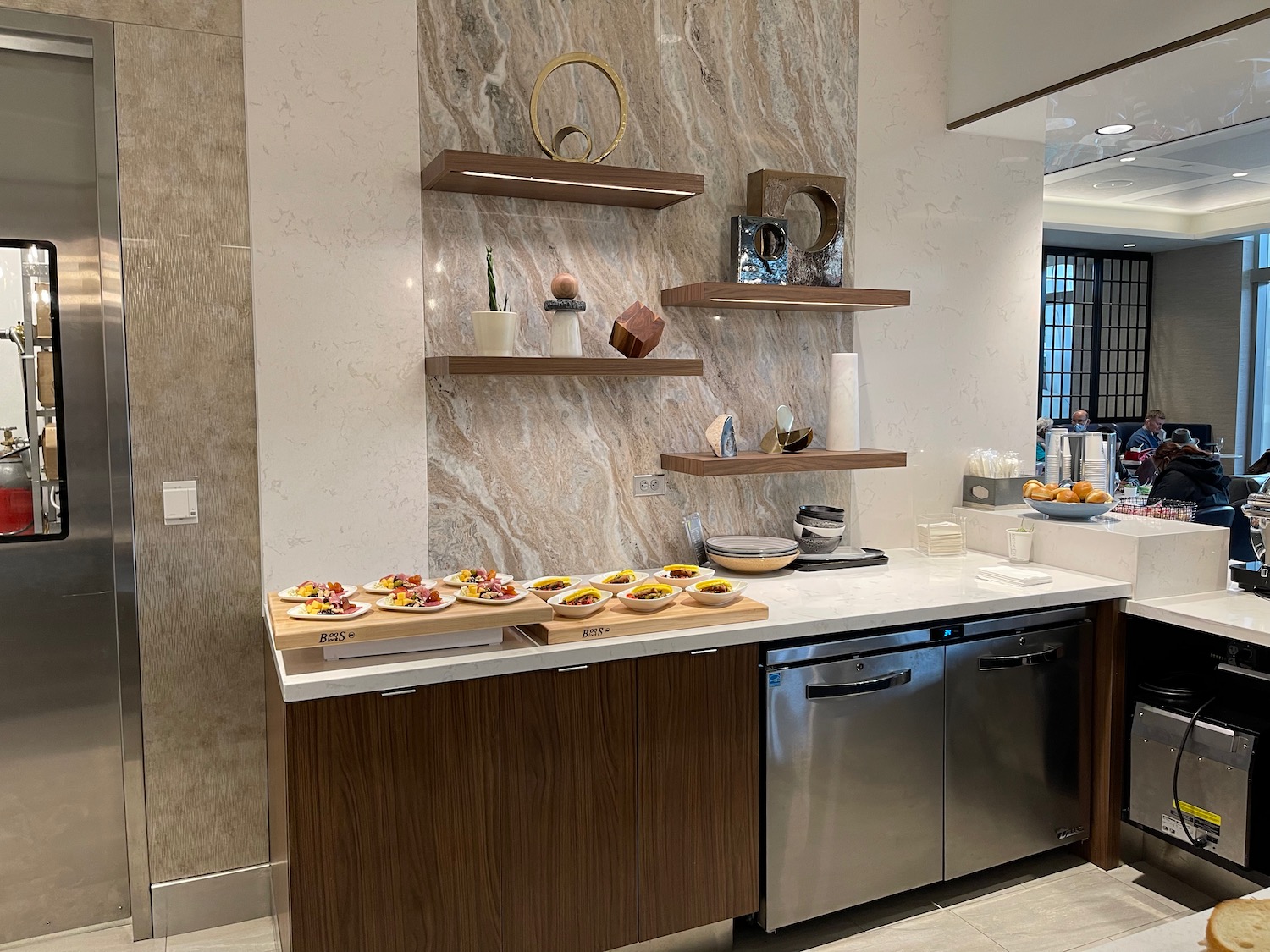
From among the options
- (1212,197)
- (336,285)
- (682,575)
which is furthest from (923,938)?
(1212,197)

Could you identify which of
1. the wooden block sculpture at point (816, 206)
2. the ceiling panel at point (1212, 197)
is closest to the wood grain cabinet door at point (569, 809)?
the wooden block sculpture at point (816, 206)

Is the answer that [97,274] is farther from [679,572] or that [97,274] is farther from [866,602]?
[866,602]

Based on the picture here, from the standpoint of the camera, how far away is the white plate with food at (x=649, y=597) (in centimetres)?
234

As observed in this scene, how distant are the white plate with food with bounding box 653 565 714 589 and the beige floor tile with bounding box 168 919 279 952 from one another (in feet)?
4.59

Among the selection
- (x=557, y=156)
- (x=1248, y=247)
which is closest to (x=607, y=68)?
(x=557, y=156)

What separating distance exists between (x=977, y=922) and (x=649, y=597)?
51.8 inches

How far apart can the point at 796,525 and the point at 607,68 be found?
152 cm

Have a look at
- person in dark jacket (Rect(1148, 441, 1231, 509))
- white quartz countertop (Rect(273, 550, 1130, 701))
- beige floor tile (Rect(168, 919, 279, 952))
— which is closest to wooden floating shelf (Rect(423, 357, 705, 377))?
white quartz countertop (Rect(273, 550, 1130, 701))

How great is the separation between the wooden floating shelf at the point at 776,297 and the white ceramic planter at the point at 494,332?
566 mm

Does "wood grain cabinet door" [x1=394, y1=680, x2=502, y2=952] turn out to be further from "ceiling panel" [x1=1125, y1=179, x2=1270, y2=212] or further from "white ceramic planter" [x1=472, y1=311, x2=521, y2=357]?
"ceiling panel" [x1=1125, y1=179, x2=1270, y2=212]

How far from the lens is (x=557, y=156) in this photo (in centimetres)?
261

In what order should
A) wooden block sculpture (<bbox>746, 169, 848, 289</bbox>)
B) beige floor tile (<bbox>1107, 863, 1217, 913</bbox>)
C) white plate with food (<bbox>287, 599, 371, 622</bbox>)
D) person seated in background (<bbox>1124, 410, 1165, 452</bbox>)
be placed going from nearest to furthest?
white plate with food (<bbox>287, 599, 371, 622</bbox>) → beige floor tile (<bbox>1107, 863, 1217, 913</bbox>) → wooden block sculpture (<bbox>746, 169, 848, 289</bbox>) → person seated in background (<bbox>1124, 410, 1165, 452</bbox>)

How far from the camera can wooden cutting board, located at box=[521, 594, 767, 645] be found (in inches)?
88.0

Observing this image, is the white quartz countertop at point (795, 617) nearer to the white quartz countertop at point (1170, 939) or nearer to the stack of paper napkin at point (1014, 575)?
the stack of paper napkin at point (1014, 575)
